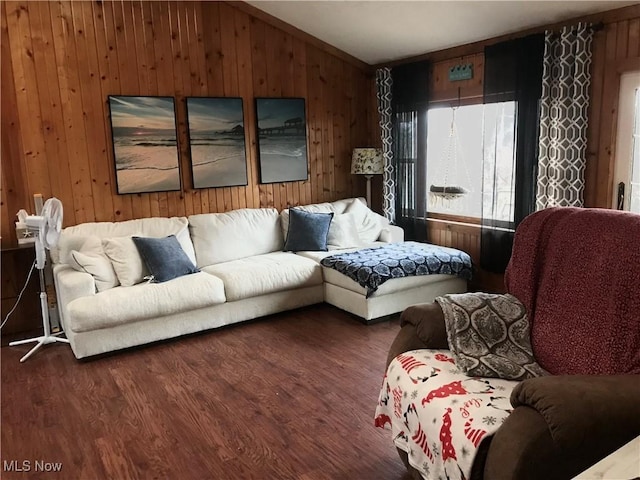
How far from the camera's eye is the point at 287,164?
5422mm

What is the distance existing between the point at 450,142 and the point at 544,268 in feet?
9.37

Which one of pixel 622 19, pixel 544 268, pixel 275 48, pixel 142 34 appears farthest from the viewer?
pixel 275 48

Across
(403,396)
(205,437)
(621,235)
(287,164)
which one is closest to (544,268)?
(621,235)

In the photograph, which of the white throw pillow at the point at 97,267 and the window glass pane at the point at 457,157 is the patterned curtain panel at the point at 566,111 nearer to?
the window glass pane at the point at 457,157

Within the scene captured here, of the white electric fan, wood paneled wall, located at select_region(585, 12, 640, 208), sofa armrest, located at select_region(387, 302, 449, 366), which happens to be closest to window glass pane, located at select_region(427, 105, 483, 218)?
wood paneled wall, located at select_region(585, 12, 640, 208)

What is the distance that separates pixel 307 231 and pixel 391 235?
89cm

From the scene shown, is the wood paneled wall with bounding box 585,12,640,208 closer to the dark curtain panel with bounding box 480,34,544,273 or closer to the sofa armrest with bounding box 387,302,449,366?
the dark curtain panel with bounding box 480,34,544,273

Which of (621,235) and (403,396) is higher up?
(621,235)

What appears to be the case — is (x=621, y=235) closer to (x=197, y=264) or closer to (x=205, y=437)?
(x=205, y=437)

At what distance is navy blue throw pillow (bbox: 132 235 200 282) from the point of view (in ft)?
13.2

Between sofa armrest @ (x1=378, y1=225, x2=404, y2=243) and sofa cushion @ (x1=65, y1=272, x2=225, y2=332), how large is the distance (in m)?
1.85

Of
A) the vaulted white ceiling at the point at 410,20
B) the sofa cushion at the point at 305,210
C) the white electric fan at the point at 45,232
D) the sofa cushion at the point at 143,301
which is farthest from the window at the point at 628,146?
the white electric fan at the point at 45,232

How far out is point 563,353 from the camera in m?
2.18

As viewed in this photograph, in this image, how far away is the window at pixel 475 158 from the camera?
14.6 feet
